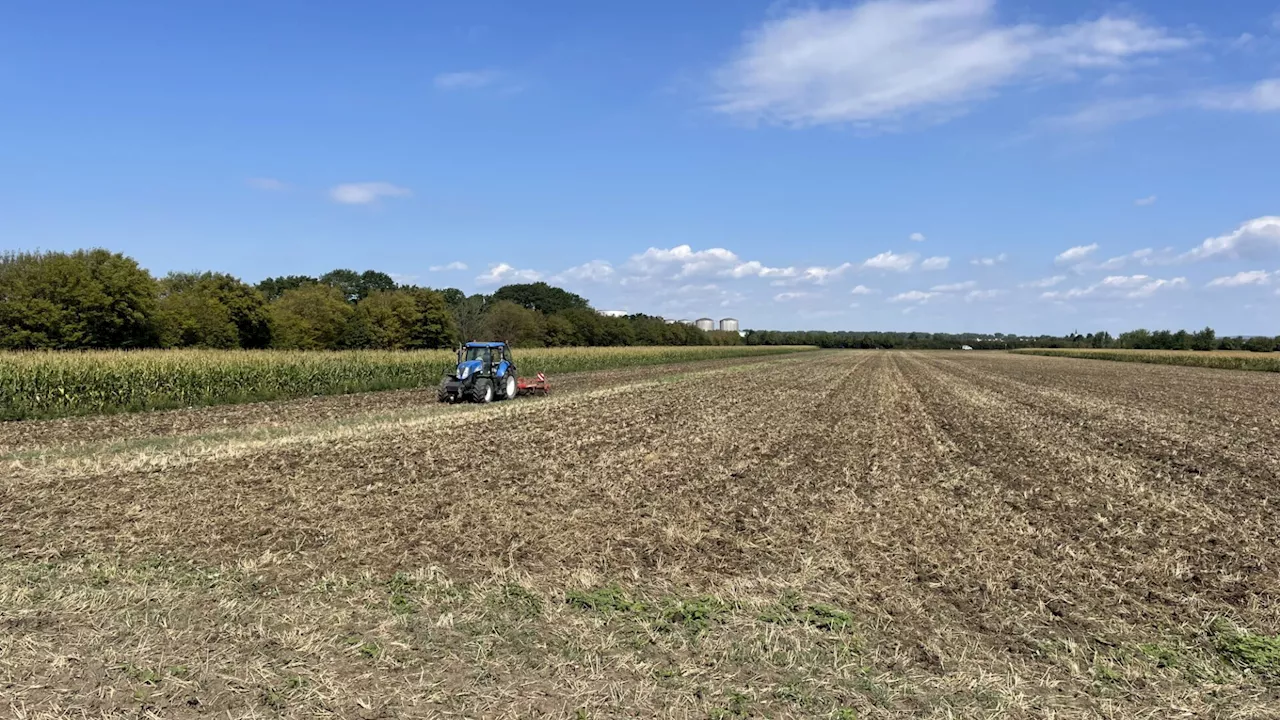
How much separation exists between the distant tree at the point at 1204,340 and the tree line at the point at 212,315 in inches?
3519

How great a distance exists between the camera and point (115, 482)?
32.6ft

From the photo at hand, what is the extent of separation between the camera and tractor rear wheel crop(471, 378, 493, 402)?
71.4 feet

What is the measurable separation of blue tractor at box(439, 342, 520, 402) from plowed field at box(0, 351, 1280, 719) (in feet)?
26.4

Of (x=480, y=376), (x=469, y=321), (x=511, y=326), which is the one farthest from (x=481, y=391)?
(x=469, y=321)

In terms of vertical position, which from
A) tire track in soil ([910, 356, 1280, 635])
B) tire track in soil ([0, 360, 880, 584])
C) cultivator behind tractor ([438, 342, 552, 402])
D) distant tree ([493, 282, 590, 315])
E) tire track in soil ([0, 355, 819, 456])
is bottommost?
tire track in soil ([910, 356, 1280, 635])

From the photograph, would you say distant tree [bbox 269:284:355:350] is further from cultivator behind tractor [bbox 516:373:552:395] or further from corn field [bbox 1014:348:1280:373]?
corn field [bbox 1014:348:1280:373]

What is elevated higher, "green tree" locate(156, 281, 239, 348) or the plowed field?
"green tree" locate(156, 281, 239, 348)

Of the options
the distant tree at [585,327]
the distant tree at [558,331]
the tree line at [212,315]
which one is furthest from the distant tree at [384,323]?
the distant tree at [585,327]

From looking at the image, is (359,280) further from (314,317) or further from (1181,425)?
(1181,425)

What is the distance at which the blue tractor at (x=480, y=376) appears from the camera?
21.7m

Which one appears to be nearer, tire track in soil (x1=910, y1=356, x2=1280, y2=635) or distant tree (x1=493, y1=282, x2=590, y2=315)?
tire track in soil (x1=910, y1=356, x2=1280, y2=635)

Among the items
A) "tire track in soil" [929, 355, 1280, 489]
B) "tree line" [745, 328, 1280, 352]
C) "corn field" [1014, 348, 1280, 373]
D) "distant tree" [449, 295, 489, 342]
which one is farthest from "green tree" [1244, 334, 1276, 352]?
"distant tree" [449, 295, 489, 342]

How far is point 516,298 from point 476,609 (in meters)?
142

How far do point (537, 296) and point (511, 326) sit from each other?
201 feet
